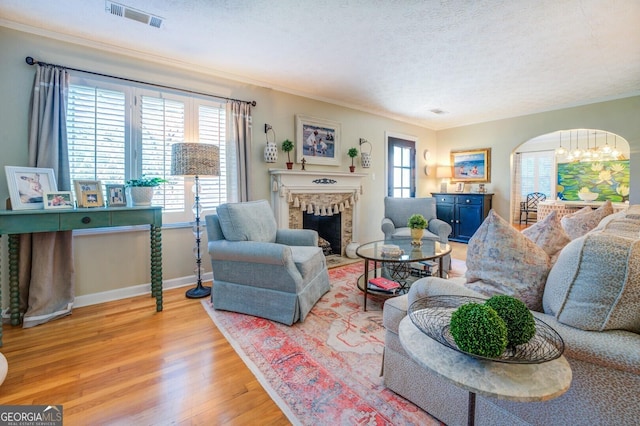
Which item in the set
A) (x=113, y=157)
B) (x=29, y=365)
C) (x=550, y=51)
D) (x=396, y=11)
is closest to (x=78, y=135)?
(x=113, y=157)

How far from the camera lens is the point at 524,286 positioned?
3.94 ft

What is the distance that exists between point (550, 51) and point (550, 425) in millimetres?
3342

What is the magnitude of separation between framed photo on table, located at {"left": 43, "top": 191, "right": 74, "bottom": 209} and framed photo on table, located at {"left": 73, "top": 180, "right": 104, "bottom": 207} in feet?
0.23

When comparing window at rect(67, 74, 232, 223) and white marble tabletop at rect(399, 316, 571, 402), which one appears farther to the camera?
window at rect(67, 74, 232, 223)

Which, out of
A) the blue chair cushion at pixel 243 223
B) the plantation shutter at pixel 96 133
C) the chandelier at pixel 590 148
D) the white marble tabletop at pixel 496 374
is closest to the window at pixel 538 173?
the chandelier at pixel 590 148

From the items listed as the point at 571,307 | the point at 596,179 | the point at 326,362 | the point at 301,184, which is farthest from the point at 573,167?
the point at 326,362

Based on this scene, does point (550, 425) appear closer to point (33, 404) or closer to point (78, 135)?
point (33, 404)

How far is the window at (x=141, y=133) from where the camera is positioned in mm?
2637

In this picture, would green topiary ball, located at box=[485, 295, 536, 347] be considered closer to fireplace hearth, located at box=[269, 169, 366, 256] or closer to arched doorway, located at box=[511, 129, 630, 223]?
fireplace hearth, located at box=[269, 169, 366, 256]

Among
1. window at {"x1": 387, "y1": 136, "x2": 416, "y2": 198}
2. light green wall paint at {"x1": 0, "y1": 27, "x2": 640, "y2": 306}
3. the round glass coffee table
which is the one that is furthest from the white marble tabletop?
window at {"x1": 387, "y1": 136, "x2": 416, "y2": 198}

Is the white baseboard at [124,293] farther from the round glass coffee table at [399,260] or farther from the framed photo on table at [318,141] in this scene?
the framed photo on table at [318,141]

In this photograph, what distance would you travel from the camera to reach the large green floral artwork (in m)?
7.46

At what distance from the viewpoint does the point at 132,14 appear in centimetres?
225

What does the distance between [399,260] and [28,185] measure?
3.06 meters
